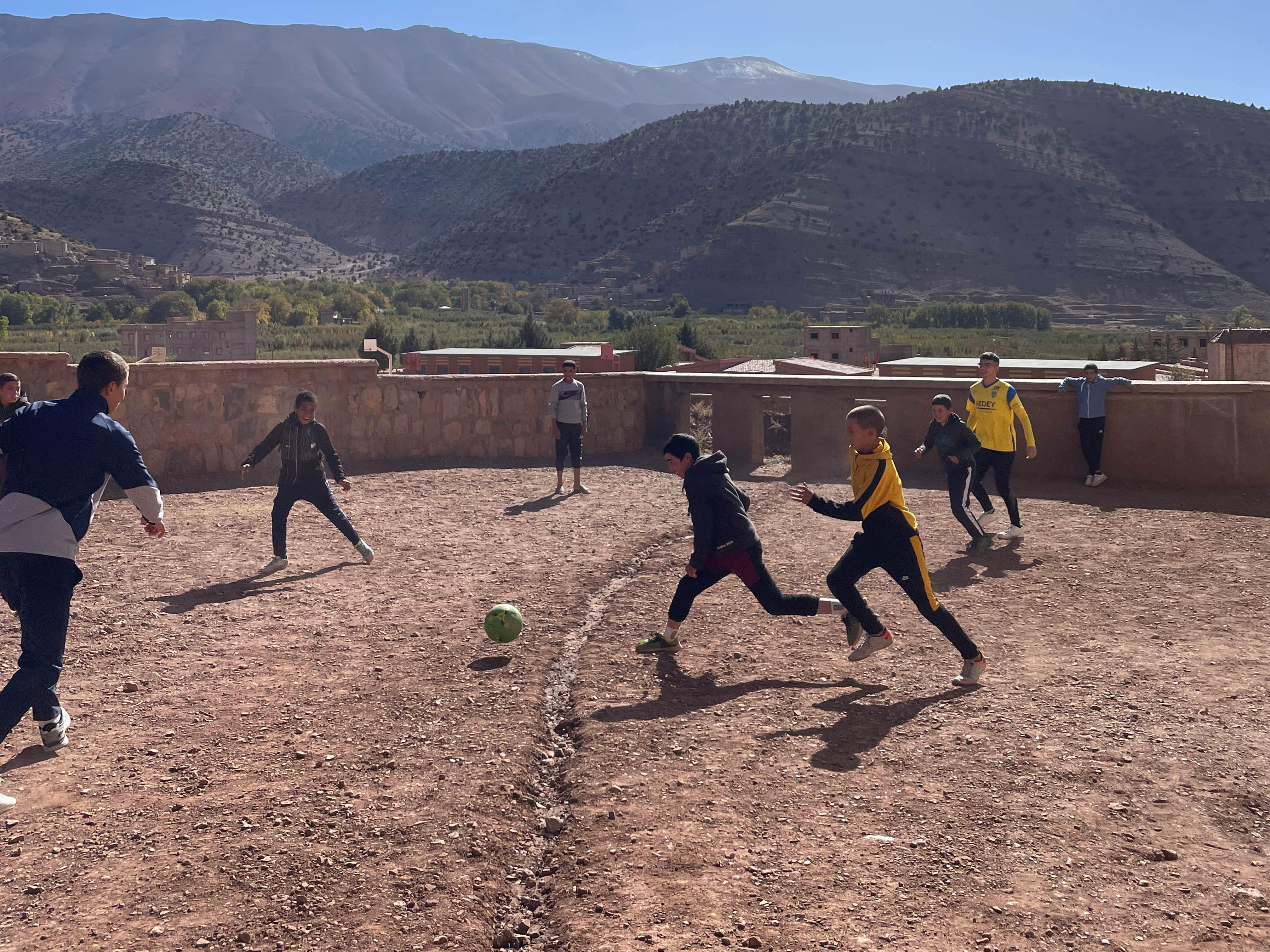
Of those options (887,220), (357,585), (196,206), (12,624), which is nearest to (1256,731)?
(357,585)

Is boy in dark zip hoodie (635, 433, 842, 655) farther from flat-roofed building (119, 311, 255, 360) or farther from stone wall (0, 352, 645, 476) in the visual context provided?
flat-roofed building (119, 311, 255, 360)

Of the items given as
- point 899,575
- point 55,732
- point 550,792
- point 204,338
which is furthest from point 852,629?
point 204,338

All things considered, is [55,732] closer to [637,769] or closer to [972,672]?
[637,769]

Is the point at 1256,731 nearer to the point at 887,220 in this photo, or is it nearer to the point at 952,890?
the point at 952,890

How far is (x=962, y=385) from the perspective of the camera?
13.2 metres

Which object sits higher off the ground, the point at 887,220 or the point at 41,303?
the point at 887,220

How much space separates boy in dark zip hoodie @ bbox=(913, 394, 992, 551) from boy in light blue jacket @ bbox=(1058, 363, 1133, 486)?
134 inches

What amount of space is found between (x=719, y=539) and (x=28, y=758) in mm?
3687

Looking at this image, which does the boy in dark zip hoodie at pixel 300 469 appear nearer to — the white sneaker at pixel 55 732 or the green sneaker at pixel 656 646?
the green sneaker at pixel 656 646

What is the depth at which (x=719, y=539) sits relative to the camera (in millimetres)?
6535

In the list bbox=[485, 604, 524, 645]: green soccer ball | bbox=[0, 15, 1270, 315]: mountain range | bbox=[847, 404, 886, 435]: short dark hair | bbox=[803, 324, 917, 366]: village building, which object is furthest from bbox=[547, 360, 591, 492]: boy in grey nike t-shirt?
bbox=[0, 15, 1270, 315]: mountain range

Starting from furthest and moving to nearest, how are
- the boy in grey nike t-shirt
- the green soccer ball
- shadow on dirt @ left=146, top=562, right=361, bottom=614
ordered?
A: the boy in grey nike t-shirt, shadow on dirt @ left=146, top=562, right=361, bottom=614, the green soccer ball

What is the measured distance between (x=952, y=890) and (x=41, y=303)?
100162 millimetres

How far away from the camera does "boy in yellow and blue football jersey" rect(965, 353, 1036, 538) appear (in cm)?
988
